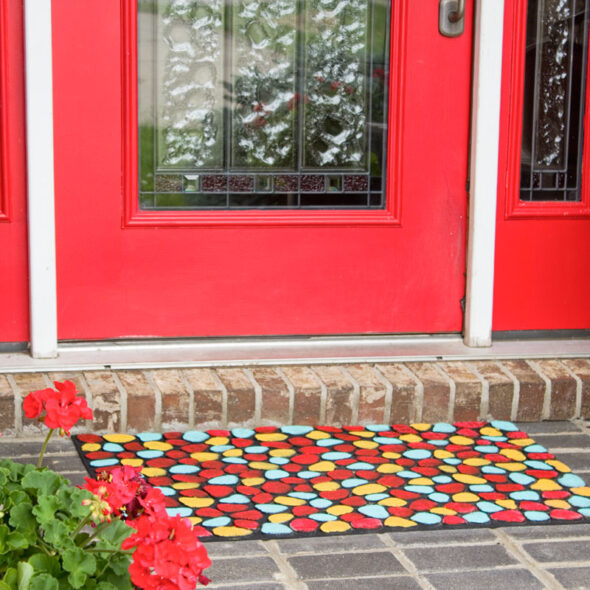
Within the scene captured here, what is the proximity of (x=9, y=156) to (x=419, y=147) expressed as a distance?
4.38 feet

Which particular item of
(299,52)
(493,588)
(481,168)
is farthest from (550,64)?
(493,588)

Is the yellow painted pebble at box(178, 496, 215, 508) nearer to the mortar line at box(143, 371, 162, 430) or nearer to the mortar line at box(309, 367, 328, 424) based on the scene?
the mortar line at box(143, 371, 162, 430)

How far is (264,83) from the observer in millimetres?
3574

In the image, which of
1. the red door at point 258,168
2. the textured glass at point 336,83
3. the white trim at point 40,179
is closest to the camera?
the white trim at point 40,179

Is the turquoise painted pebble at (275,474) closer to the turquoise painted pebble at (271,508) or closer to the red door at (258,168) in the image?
the turquoise painted pebble at (271,508)

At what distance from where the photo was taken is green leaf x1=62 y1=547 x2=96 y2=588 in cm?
169

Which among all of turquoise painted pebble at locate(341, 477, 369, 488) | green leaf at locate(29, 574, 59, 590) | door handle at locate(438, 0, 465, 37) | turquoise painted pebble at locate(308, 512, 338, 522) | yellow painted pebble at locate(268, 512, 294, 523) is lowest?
turquoise painted pebble at locate(308, 512, 338, 522)

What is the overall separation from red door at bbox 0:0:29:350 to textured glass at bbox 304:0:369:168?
36.2 inches

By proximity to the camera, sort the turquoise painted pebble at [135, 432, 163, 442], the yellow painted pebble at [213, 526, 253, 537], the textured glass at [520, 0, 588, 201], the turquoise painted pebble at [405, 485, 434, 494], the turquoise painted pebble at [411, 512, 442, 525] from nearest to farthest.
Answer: the yellow painted pebble at [213, 526, 253, 537], the turquoise painted pebble at [411, 512, 442, 525], the turquoise painted pebble at [405, 485, 434, 494], the turquoise painted pebble at [135, 432, 163, 442], the textured glass at [520, 0, 588, 201]

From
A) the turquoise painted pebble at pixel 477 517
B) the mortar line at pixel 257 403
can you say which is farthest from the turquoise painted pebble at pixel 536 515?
the mortar line at pixel 257 403

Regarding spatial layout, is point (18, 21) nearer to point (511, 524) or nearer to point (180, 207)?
point (180, 207)

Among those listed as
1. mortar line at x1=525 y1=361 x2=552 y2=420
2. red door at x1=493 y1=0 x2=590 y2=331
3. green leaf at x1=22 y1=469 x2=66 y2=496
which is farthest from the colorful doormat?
green leaf at x1=22 y1=469 x2=66 y2=496

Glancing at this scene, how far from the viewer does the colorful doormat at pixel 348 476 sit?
2.71 m

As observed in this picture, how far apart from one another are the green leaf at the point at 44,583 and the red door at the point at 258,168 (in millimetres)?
1891
